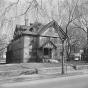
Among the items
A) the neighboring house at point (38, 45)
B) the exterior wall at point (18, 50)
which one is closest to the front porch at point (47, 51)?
the neighboring house at point (38, 45)

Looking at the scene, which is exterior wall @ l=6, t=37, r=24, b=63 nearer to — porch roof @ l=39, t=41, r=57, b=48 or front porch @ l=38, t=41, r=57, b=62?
front porch @ l=38, t=41, r=57, b=62

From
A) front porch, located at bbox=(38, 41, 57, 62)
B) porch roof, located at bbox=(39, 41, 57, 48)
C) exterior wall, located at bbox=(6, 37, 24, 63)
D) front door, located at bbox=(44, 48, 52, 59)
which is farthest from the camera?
exterior wall, located at bbox=(6, 37, 24, 63)

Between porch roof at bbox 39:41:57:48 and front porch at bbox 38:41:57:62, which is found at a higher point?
porch roof at bbox 39:41:57:48

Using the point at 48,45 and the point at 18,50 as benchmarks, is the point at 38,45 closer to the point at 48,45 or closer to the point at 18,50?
the point at 48,45

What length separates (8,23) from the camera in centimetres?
1193

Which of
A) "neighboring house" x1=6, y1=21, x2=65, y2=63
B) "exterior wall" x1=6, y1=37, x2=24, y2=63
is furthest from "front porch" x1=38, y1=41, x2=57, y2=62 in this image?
"exterior wall" x1=6, y1=37, x2=24, y2=63

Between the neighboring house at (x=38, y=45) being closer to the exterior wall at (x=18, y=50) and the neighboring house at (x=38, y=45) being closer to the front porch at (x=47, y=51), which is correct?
the front porch at (x=47, y=51)

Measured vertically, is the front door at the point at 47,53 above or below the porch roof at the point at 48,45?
below

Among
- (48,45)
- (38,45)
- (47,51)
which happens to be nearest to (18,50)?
(38,45)

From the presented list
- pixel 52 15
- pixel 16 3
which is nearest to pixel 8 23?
pixel 16 3

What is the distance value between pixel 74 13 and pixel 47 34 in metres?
14.2

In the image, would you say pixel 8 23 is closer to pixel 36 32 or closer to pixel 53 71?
pixel 53 71

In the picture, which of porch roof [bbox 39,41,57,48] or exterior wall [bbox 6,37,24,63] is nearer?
porch roof [bbox 39,41,57,48]

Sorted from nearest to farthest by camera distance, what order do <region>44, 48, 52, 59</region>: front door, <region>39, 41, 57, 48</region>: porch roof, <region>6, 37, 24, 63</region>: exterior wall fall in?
<region>39, 41, 57, 48</region>: porch roof, <region>44, 48, 52, 59</region>: front door, <region>6, 37, 24, 63</region>: exterior wall
